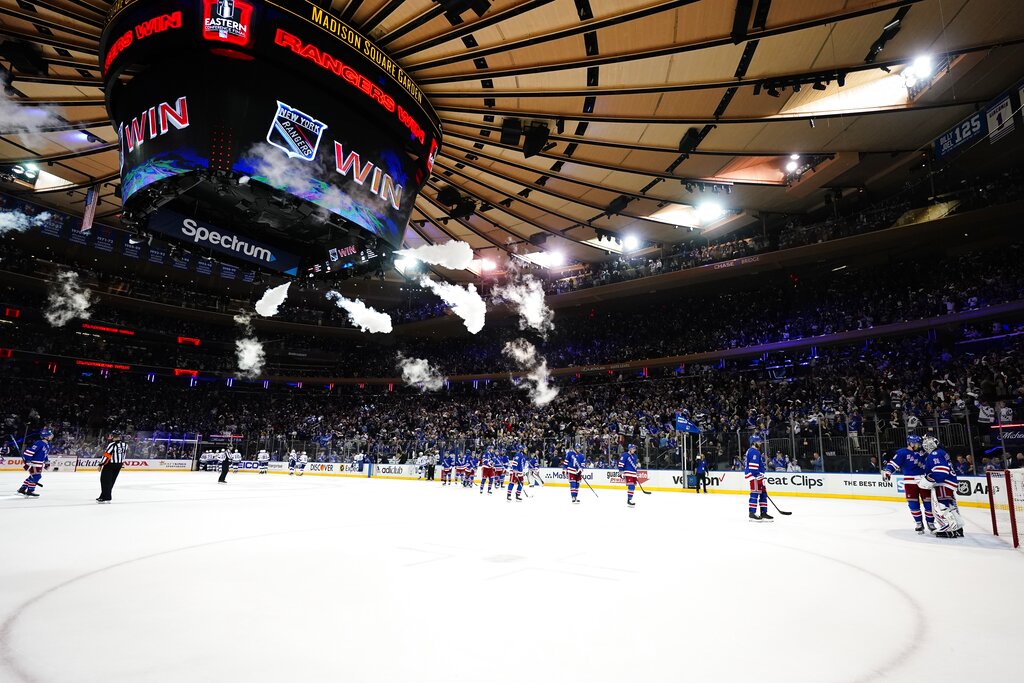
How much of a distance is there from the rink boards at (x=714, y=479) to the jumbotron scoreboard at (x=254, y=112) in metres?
15.0

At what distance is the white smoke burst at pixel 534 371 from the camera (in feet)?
133

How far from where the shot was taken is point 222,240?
13.6m

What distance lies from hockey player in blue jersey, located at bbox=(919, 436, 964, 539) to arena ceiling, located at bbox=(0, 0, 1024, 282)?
342 inches

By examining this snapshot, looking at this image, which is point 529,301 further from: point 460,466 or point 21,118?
point 21,118

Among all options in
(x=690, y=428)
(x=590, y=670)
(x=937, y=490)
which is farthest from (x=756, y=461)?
(x=590, y=670)

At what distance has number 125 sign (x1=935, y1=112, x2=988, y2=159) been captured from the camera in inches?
692

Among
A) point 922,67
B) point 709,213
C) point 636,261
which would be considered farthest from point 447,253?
point 922,67

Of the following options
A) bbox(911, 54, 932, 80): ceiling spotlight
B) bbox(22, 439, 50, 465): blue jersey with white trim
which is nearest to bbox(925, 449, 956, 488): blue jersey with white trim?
bbox(911, 54, 932, 80): ceiling spotlight

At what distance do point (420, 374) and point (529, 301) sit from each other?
12298mm

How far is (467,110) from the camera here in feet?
47.8

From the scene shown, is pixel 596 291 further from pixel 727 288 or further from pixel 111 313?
pixel 111 313

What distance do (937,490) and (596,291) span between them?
26772mm

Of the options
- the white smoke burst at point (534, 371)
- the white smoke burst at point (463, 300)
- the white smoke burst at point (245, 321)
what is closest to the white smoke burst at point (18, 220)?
the white smoke burst at point (245, 321)

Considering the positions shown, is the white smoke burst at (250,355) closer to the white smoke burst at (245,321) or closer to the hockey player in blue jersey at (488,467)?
the white smoke burst at (245,321)
